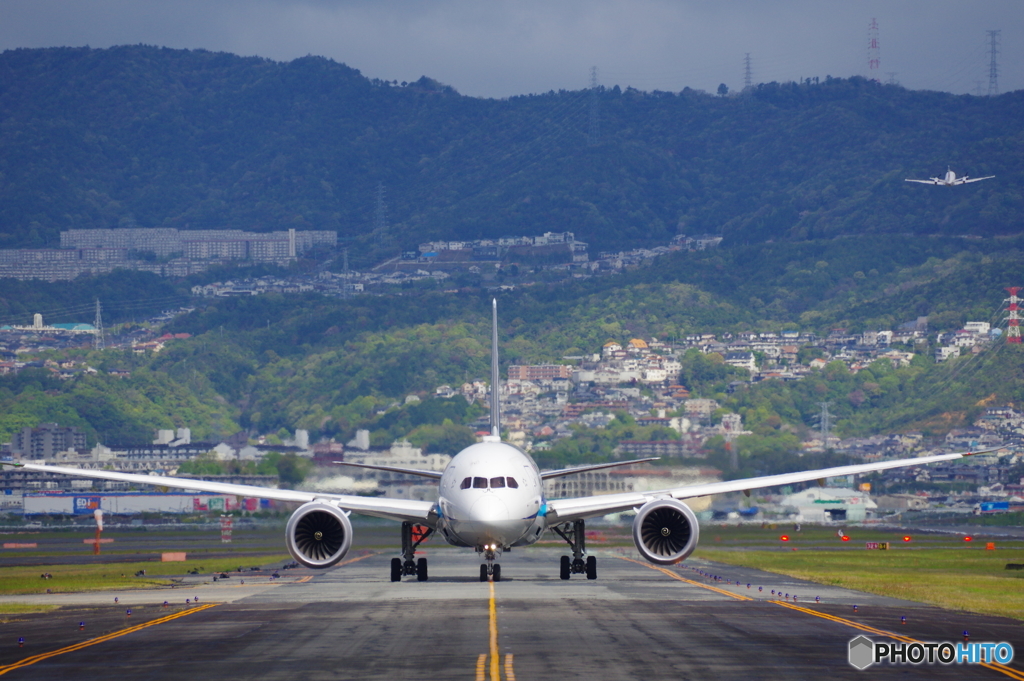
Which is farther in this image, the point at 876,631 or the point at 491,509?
the point at 491,509

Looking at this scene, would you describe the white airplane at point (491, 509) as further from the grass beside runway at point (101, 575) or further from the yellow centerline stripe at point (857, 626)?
the grass beside runway at point (101, 575)

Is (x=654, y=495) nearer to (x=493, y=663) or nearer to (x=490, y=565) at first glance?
(x=490, y=565)

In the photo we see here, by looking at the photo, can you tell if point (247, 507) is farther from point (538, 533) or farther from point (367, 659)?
point (367, 659)

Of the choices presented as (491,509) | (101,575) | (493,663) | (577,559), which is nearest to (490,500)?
(491,509)

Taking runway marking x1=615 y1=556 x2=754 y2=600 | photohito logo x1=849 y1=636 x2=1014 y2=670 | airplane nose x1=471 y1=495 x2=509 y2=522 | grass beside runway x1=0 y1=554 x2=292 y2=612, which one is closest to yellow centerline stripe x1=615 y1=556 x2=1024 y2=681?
runway marking x1=615 y1=556 x2=754 y2=600

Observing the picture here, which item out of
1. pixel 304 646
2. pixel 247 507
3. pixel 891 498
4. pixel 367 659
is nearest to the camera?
pixel 367 659

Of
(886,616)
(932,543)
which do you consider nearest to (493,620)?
(886,616)

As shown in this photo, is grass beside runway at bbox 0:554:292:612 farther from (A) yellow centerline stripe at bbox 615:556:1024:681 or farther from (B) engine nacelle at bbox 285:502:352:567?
(A) yellow centerline stripe at bbox 615:556:1024:681
